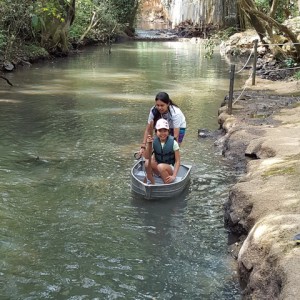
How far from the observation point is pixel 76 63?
2438 centimetres

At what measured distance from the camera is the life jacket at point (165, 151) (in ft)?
23.3

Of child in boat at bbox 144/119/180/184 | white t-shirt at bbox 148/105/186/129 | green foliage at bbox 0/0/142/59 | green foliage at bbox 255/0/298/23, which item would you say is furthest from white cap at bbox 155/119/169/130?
green foliage at bbox 255/0/298/23

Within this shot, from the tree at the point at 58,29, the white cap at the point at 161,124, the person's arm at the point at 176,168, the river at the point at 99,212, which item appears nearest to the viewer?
the river at the point at 99,212

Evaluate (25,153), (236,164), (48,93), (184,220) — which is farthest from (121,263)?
(48,93)

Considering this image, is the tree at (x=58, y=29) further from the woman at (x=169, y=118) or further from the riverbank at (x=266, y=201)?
the woman at (x=169, y=118)

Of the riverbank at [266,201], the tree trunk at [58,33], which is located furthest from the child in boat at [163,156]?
the tree trunk at [58,33]

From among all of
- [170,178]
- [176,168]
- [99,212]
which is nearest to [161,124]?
[176,168]

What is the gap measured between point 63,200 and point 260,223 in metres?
3.03

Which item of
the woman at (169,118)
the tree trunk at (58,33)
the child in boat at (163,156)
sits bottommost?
the tree trunk at (58,33)

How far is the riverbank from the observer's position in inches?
169

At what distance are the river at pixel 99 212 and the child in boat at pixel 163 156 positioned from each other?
38 cm

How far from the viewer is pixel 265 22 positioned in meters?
20.3

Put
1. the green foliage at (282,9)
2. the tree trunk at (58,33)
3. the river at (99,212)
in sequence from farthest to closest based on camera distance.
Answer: the green foliage at (282,9) → the tree trunk at (58,33) → the river at (99,212)

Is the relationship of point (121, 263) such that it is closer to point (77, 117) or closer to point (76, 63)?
point (77, 117)
